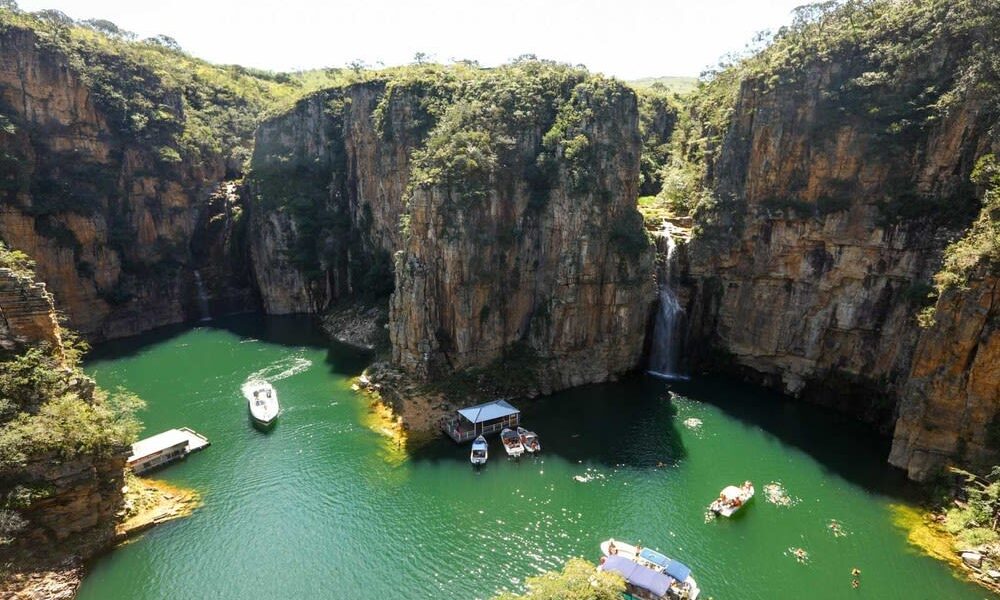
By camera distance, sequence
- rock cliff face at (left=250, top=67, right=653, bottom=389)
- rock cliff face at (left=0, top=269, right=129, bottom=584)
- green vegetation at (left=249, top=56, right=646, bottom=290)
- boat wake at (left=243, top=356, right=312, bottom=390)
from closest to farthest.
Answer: rock cliff face at (left=0, top=269, right=129, bottom=584), rock cliff face at (left=250, top=67, right=653, bottom=389), green vegetation at (left=249, top=56, right=646, bottom=290), boat wake at (left=243, top=356, right=312, bottom=390)

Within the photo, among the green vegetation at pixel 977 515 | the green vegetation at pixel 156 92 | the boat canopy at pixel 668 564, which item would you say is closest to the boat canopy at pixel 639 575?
the boat canopy at pixel 668 564

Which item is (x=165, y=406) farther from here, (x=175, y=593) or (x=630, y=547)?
(x=630, y=547)

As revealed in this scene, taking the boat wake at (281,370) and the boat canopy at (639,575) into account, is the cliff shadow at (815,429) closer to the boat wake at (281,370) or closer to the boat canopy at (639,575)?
the boat canopy at (639,575)

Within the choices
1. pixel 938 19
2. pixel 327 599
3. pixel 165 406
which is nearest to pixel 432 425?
pixel 327 599

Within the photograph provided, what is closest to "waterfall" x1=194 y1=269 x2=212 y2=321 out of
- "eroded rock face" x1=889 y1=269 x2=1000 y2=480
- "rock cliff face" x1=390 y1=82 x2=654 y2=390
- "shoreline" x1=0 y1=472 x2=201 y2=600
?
"rock cliff face" x1=390 y1=82 x2=654 y2=390

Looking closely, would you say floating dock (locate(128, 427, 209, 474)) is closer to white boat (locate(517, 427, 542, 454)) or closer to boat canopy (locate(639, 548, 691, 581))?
white boat (locate(517, 427, 542, 454))
